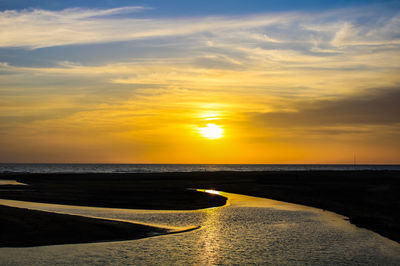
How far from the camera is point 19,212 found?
3180cm

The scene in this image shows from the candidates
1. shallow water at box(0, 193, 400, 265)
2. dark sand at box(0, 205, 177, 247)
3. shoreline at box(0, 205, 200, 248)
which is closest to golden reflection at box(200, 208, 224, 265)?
shallow water at box(0, 193, 400, 265)

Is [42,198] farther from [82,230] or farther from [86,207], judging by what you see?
[82,230]

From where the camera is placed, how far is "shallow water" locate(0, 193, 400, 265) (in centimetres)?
2042

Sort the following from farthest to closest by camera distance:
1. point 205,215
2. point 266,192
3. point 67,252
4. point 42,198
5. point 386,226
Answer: point 266,192 < point 42,198 < point 205,215 < point 386,226 < point 67,252

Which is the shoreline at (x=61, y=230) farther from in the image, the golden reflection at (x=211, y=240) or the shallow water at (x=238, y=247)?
the golden reflection at (x=211, y=240)

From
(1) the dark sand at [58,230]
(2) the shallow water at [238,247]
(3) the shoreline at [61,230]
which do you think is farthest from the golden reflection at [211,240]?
(1) the dark sand at [58,230]

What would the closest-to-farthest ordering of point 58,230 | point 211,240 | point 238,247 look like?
point 238,247, point 211,240, point 58,230

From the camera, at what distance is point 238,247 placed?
2347 cm

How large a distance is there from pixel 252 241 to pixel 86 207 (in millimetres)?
22552

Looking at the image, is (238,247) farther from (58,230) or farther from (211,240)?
(58,230)

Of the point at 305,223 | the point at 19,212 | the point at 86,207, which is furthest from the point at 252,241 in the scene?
the point at 86,207

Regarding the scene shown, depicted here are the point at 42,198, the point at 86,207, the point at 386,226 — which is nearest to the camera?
the point at 386,226

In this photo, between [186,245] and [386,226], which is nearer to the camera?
[186,245]

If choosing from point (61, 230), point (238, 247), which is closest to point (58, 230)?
point (61, 230)
